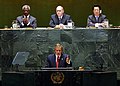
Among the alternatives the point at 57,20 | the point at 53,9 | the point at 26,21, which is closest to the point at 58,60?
the point at 26,21

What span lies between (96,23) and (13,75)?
3932 mm

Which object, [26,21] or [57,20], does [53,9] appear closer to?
[57,20]

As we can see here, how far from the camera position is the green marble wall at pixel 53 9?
12664 mm

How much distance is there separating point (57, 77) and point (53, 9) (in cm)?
756

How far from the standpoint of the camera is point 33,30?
331 inches

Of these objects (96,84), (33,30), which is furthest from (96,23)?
(96,84)

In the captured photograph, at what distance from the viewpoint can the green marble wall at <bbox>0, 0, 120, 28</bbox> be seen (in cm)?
1266

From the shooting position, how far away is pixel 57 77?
17.6 ft

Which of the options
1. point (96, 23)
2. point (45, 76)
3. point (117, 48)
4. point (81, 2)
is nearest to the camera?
point (45, 76)

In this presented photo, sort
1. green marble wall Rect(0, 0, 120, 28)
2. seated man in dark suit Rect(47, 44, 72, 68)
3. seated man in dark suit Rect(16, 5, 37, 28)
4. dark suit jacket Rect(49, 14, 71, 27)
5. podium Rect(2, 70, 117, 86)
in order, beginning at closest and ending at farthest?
podium Rect(2, 70, 117, 86) < seated man in dark suit Rect(47, 44, 72, 68) < seated man in dark suit Rect(16, 5, 37, 28) < dark suit jacket Rect(49, 14, 71, 27) < green marble wall Rect(0, 0, 120, 28)

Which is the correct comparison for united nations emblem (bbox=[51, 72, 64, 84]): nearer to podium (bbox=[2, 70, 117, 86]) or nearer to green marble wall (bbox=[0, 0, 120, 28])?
podium (bbox=[2, 70, 117, 86])

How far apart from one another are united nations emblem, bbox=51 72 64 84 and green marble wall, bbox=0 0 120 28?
24.2 ft

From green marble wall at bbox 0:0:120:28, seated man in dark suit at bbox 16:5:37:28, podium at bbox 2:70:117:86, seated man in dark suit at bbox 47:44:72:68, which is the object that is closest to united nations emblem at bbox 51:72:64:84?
podium at bbox 2:70:117:86

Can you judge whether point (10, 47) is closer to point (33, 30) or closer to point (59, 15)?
point (33, 30)
